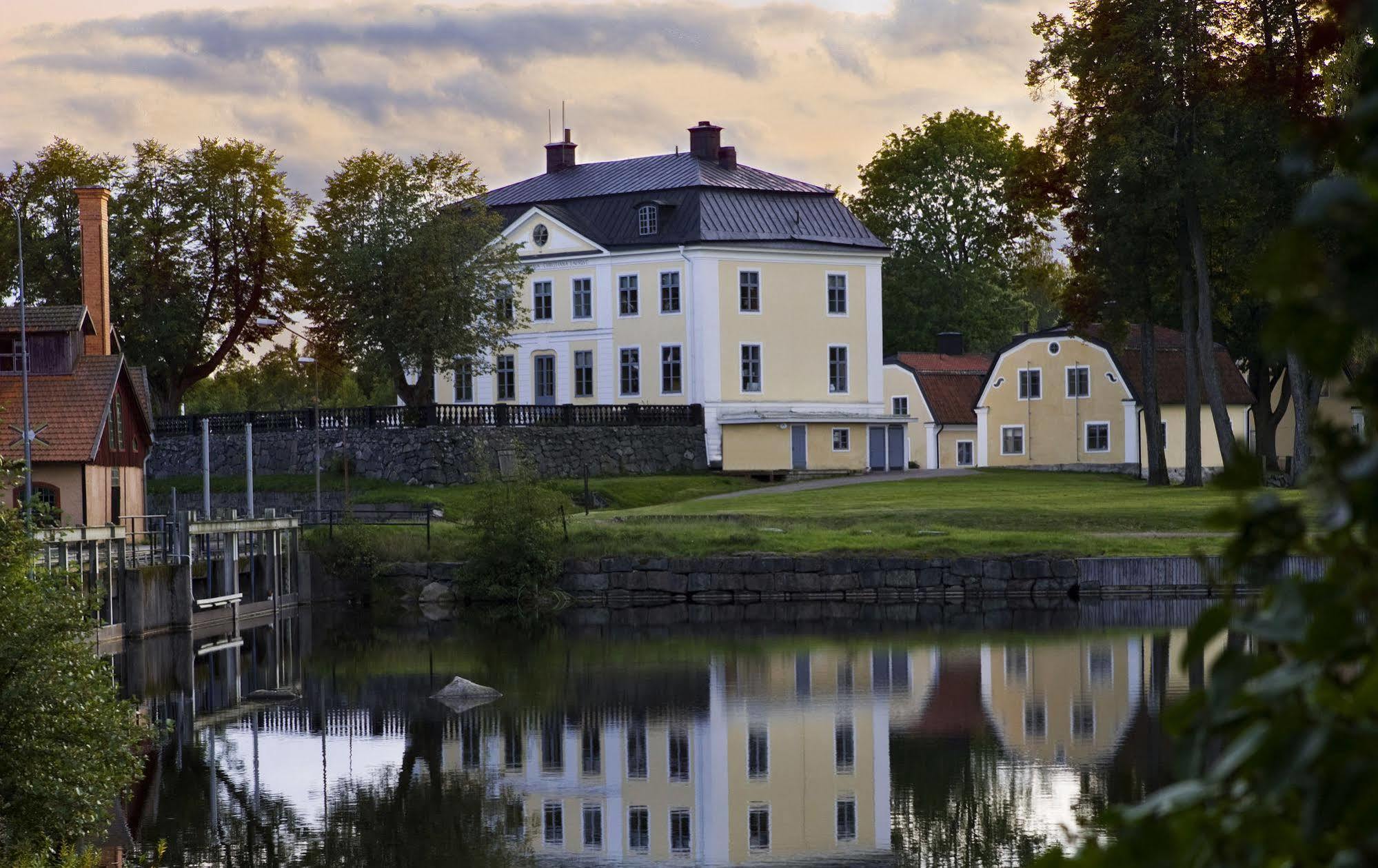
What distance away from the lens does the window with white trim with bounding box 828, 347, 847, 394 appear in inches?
2259

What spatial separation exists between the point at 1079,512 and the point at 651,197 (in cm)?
2222

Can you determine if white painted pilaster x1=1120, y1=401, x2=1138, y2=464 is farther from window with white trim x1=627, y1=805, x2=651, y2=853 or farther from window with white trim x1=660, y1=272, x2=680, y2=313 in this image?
window with white trim x1=627, y1=805, x2=651, y2=853

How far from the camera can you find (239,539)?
3916 cm

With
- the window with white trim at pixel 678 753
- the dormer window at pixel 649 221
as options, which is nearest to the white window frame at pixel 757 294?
the dormer window at pixel 649 221

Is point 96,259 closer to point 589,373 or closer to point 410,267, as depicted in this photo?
point 410,267

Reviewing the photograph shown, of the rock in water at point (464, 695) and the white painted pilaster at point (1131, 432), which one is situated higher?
the white painted pilaster at point (1131, 432)

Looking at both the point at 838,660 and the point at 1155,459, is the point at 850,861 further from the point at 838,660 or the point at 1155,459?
the point at 1155,459

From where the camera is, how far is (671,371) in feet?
186

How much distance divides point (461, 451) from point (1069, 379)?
21411 millimetres

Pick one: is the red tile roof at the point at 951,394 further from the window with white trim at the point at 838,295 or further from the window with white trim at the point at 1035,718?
the window with white trim at the point at 1035,718

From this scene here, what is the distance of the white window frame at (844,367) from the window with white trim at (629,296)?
6.62m

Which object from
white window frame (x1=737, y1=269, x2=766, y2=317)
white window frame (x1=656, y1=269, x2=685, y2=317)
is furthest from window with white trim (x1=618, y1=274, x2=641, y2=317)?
white window frame (x1=737, y1=269, x2=766, y2=317)

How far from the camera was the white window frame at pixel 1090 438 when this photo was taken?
5756cm

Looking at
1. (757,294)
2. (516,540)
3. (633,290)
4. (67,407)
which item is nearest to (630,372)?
(633,290)
